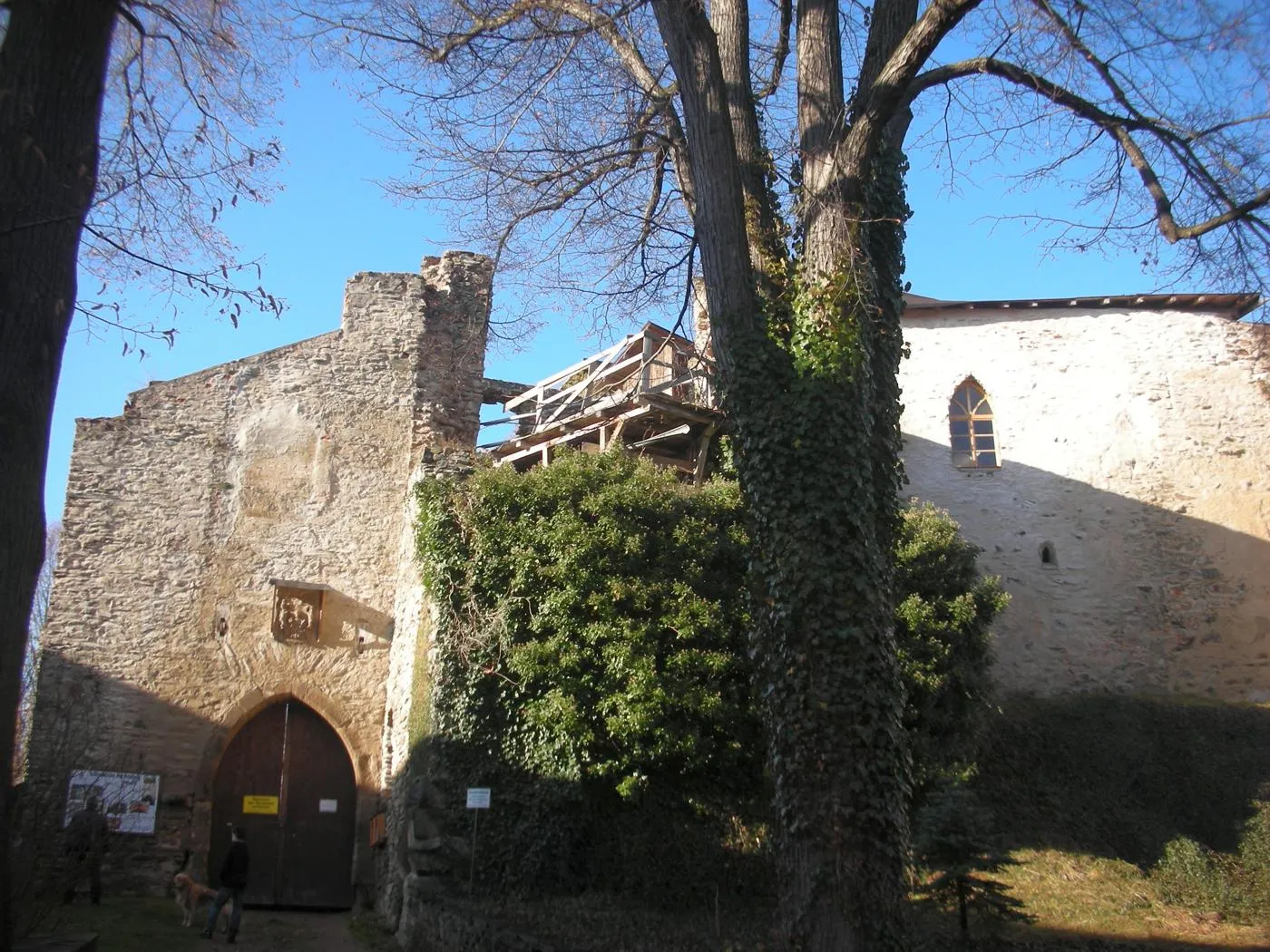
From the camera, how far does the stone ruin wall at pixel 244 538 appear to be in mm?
12688

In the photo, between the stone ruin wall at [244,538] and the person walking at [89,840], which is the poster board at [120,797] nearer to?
the stone ruin wall at [244,538]

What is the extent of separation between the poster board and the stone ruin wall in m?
0.15

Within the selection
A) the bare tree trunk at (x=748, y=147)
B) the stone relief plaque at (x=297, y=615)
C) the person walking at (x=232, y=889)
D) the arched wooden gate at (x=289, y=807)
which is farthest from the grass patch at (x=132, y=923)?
the bare tree trunk at (x=748, y=147)

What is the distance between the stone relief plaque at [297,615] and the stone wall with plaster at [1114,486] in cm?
948

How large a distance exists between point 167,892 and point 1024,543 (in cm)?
1314

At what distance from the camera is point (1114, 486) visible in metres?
17.6

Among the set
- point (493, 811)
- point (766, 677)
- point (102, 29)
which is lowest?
point (493, 811)

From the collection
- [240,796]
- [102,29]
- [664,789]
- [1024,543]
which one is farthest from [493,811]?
[1024,543]

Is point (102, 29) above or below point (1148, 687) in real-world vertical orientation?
above

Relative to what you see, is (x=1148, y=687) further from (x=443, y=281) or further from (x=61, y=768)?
(x=61, y=768)

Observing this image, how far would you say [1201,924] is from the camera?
10195mm

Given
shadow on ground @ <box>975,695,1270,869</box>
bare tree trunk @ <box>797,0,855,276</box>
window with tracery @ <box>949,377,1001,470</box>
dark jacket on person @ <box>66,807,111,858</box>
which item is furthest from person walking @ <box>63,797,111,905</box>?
window with tracery @ <box>949,377,1001,470</box>

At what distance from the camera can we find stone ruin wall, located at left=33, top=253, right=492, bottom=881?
Result: 12.7m

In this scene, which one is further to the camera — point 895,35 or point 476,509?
point 476,509
